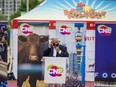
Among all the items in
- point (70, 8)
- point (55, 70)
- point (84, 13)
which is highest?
point (70, 8)

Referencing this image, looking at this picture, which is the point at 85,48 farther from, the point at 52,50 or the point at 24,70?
the point at 24,70

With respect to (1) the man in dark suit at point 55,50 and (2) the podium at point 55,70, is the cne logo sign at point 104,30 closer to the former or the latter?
(1) the man in dark suit at point 55,50

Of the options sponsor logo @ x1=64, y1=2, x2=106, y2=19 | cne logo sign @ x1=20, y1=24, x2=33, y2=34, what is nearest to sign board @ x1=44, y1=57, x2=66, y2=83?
cne logo sign @ x1=20, y1=24, x2=33, y2=34

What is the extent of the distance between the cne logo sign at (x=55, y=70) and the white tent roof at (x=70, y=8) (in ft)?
4.63

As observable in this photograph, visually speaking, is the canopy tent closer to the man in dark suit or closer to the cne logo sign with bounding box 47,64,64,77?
the man in dark suit

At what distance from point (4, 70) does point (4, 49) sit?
47cm

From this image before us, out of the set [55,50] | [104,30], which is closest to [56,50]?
[55,50]

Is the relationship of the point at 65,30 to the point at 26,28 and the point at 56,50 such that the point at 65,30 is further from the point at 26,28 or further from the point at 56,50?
the point at 26,28

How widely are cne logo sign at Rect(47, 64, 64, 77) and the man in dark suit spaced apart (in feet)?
0.79

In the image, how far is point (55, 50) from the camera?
7676 mm

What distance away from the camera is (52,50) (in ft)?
25.2

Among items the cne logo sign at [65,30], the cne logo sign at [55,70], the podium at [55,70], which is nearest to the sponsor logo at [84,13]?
the cne logo sign at [65,30]

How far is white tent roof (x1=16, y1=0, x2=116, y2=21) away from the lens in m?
8.70

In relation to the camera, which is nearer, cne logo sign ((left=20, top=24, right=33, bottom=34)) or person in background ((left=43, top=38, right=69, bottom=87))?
person in background ((left=43, top=38, right=69, bottom=87))
